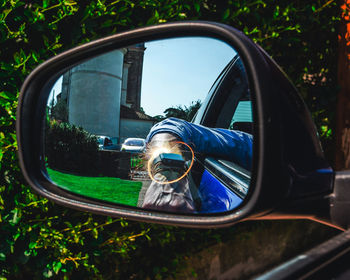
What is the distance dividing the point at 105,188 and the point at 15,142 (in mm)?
1229

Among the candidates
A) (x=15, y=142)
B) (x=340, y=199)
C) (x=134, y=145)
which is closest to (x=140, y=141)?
(x=134, y=145)

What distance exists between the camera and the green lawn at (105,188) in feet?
3.18

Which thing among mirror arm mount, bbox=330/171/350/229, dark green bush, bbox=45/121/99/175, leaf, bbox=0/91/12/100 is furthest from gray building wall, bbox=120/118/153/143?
leaf, bbox=0/91/12/100

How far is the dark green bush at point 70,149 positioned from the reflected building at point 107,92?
5 cm

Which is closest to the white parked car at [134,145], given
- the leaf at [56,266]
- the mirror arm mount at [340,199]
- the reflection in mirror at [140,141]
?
the reflection in mirror at [140,141]

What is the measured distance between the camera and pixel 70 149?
1201 millimetres

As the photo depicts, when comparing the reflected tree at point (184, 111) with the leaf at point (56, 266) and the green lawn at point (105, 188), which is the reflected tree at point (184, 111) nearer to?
the green lawn at point (105, 188)

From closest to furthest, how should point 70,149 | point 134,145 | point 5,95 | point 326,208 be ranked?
point 326,208
point 134,145
point 70,149
point 5,95

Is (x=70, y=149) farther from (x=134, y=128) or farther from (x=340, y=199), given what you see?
(x=340, y=199)

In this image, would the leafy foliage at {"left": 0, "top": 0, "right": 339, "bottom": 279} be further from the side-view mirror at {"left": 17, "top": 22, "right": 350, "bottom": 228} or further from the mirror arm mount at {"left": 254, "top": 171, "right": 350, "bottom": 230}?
the mirror arm mount at {"left": 254, "top": 171, "right": 350, "bottom": 230}

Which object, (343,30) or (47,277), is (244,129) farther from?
(343,30)

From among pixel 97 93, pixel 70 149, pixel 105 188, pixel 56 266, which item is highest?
pixel 97 93

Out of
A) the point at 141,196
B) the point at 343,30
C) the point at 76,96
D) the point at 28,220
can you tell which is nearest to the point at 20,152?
the point at 76,96

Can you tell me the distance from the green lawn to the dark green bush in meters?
0.03
